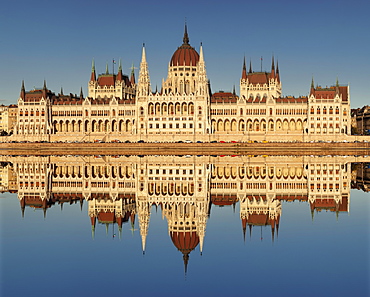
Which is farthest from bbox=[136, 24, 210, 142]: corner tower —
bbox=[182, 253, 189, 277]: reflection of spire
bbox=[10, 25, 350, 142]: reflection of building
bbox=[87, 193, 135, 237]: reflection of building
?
bbox=[182, 253, 189, 277]: reflection of spire

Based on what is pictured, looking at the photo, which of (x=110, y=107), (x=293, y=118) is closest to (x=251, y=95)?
(x=293, y=118)

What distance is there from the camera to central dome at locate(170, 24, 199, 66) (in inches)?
5812

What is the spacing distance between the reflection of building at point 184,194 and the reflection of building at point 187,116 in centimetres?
8095

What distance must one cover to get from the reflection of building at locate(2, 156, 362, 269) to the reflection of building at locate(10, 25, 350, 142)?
266ft

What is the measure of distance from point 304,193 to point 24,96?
122 metres

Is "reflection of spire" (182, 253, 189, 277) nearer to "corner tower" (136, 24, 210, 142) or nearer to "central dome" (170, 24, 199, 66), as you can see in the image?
"corner tower" (136, 24, 210, 142)

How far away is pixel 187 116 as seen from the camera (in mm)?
131125

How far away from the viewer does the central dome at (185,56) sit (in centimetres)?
14762

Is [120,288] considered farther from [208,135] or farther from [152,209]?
[208,135]

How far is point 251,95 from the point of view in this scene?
150875mm

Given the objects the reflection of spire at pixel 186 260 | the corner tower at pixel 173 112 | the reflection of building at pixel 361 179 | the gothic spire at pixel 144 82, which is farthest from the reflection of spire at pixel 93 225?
the gothic spire at pixel 144 82

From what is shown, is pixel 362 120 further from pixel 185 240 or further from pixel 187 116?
pixel 185 240

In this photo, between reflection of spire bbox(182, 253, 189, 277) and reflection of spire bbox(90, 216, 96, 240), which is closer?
reflection of spire bbox(182, 253, 189, 277)

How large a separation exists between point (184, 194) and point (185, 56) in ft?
391
